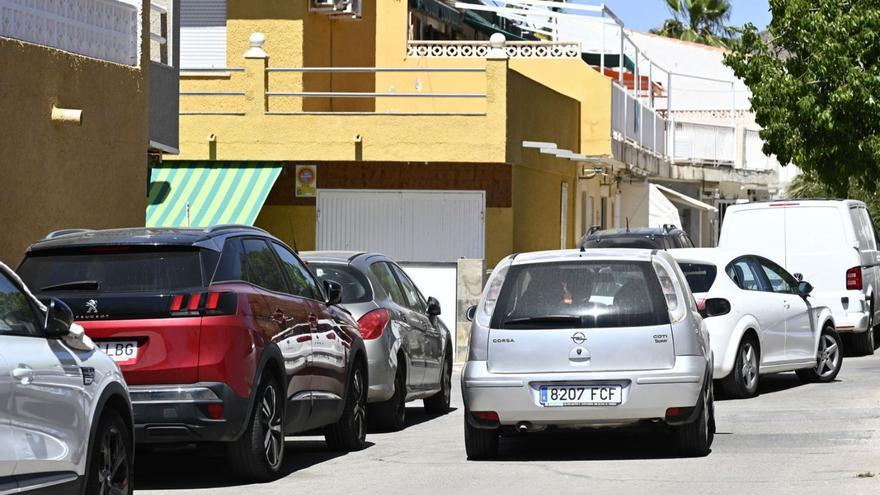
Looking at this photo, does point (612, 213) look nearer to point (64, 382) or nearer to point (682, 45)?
point (682, 45)

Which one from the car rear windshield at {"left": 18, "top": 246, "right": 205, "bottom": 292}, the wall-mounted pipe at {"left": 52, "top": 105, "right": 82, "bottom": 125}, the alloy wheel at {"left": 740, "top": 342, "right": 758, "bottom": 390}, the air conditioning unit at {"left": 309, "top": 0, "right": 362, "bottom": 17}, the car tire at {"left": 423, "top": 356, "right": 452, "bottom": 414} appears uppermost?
the air conditioning unit at {"left": 309, "top": 0, "right": 362, "bottom": 17}

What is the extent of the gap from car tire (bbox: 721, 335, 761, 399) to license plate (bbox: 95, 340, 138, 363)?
7.98 m

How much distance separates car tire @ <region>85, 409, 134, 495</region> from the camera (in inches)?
324

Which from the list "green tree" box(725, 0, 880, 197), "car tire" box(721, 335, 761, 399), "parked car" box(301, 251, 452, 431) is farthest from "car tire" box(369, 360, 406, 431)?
"green tree" box(725, 0, 880, 197)

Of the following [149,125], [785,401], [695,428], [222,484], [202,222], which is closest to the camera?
[222,484]

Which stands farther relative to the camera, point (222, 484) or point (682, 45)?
point (682, 45)

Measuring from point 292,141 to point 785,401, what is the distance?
1345cm

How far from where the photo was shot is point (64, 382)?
7871mm

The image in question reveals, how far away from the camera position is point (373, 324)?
14.1 meters

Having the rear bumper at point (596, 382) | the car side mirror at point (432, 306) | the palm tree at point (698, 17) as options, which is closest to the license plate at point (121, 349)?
the rear bumper at point (596, 382)

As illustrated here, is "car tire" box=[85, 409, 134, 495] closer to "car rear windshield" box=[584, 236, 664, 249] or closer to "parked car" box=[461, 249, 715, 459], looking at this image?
"parked car" box=[461, 249, 715, 459]

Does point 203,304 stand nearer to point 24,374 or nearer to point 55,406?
point 55,406

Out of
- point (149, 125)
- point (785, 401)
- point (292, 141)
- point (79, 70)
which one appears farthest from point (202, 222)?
point (785, 401)

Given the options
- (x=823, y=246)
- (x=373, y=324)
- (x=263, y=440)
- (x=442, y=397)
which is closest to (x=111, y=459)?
(x=263, y=440)
